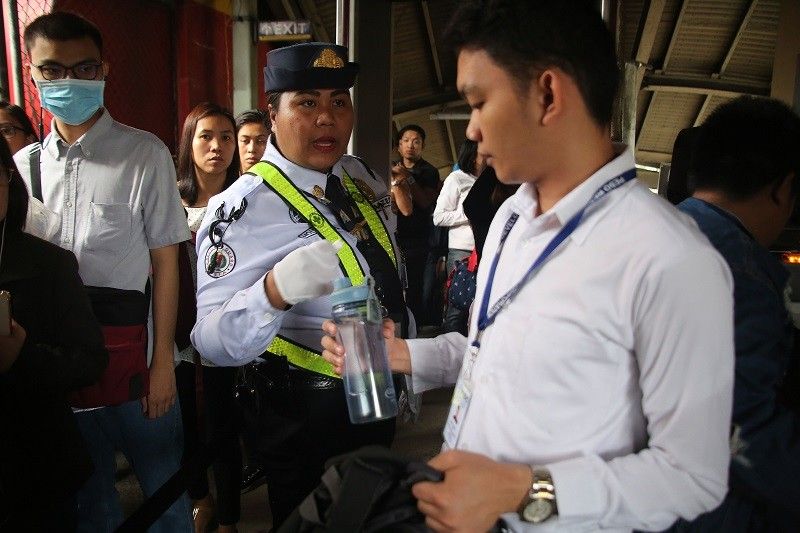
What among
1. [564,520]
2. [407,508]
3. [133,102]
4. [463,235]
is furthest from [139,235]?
[133,102]

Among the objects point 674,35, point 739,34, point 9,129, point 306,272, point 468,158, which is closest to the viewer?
point 306,272

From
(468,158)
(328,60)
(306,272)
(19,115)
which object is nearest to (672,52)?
(468,158)

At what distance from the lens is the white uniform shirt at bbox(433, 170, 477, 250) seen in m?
5.14

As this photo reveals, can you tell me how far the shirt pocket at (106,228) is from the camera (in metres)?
2.16

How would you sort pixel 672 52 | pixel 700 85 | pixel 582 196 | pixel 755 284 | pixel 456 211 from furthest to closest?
pixel 700 85
pixel 672 52
pixel 456 211
pixel 755 284
pixel 582 196

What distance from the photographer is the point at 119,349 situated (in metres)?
2.14

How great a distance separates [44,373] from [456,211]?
384 cm

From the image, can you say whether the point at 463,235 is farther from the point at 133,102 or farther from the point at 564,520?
the point at 564,520

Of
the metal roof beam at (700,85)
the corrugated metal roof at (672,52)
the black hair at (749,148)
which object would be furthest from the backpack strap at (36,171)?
the metal roof beam at (700,85)

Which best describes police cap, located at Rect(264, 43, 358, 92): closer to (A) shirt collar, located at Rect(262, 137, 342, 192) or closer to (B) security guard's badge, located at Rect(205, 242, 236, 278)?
(A) shirt collar, located at Rect(262, 137, 342, 192)

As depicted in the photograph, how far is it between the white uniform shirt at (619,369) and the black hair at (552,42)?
0.15 meters

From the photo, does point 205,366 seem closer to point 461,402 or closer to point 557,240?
point 461,402

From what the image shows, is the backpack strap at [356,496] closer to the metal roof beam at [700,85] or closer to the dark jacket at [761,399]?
the dark jacket at [761,399]

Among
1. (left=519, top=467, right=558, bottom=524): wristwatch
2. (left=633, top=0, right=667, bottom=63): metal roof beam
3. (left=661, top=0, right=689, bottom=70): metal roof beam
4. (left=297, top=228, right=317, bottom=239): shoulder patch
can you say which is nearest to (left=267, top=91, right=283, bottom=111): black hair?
(left=297, top=228, right=317, bottom=239): shoulder patch
